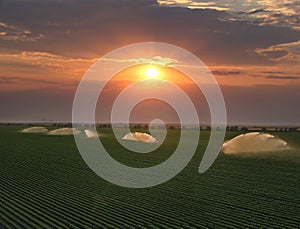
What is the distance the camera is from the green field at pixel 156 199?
816 inches

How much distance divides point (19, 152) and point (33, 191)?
87.4 ft

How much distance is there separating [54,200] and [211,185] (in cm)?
1067

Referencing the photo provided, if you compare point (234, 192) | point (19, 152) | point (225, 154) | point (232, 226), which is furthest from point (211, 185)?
point (19, 152)

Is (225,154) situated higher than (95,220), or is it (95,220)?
(225,154)

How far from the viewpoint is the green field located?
816 inches

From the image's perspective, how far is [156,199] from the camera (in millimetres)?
25562

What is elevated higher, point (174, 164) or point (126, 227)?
point (174, 164)

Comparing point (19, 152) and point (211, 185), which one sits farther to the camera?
point (19, 152)

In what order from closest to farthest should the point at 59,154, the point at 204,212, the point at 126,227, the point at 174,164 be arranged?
the point at 126,227
the point at 204,212
the point at 174,164
the point at 59,154

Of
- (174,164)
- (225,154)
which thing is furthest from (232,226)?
(225,154)

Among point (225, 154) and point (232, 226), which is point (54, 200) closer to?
point (232, 226)

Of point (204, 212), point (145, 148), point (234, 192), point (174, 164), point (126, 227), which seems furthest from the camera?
point (145, 148)

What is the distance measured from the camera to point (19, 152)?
2101 inches

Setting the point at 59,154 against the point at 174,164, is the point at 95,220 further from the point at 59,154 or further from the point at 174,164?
the point at 59,154
